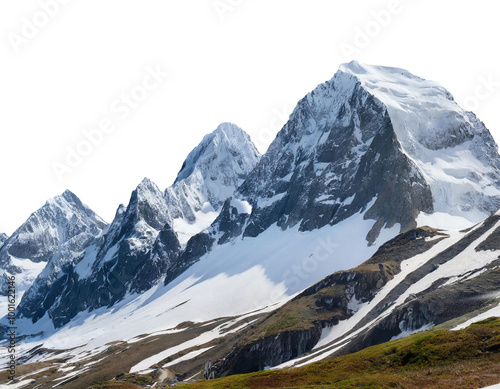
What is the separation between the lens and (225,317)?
632 ft

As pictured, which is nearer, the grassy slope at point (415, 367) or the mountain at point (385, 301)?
the grassy slope at point (415, 367)

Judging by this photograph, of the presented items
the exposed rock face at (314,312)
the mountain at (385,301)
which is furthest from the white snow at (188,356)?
the mountain at (385,301)

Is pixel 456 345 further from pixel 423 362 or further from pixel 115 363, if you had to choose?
pixel 115 363

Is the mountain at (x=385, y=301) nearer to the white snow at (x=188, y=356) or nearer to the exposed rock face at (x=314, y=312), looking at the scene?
the exposed rock face at (x=314, y=312)

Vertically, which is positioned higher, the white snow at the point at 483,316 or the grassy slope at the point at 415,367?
the grassy slope at the point at 415,367

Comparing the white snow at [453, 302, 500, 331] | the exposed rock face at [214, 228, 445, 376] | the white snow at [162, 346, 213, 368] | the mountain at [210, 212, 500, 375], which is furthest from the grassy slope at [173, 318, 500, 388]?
the white snow at [162, 346, 213, 368]

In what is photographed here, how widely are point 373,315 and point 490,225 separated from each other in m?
37.8

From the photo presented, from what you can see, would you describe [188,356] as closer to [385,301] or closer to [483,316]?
[385,301]

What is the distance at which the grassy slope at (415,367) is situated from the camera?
46312mm

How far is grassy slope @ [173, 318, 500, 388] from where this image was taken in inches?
1823

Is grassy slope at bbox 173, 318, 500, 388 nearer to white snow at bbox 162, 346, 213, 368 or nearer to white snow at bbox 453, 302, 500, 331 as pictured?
white snow at bbox 453, 302, 500, 331

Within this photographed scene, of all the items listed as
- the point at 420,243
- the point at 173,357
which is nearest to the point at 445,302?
the point at 420,243

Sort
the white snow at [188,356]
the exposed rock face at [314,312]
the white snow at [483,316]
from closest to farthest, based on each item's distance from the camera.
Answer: the white snow at [483,316] < the exposed rock face at [314,312] < the white snow at [188,356]

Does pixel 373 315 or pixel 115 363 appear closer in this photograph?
pixel 373 315
